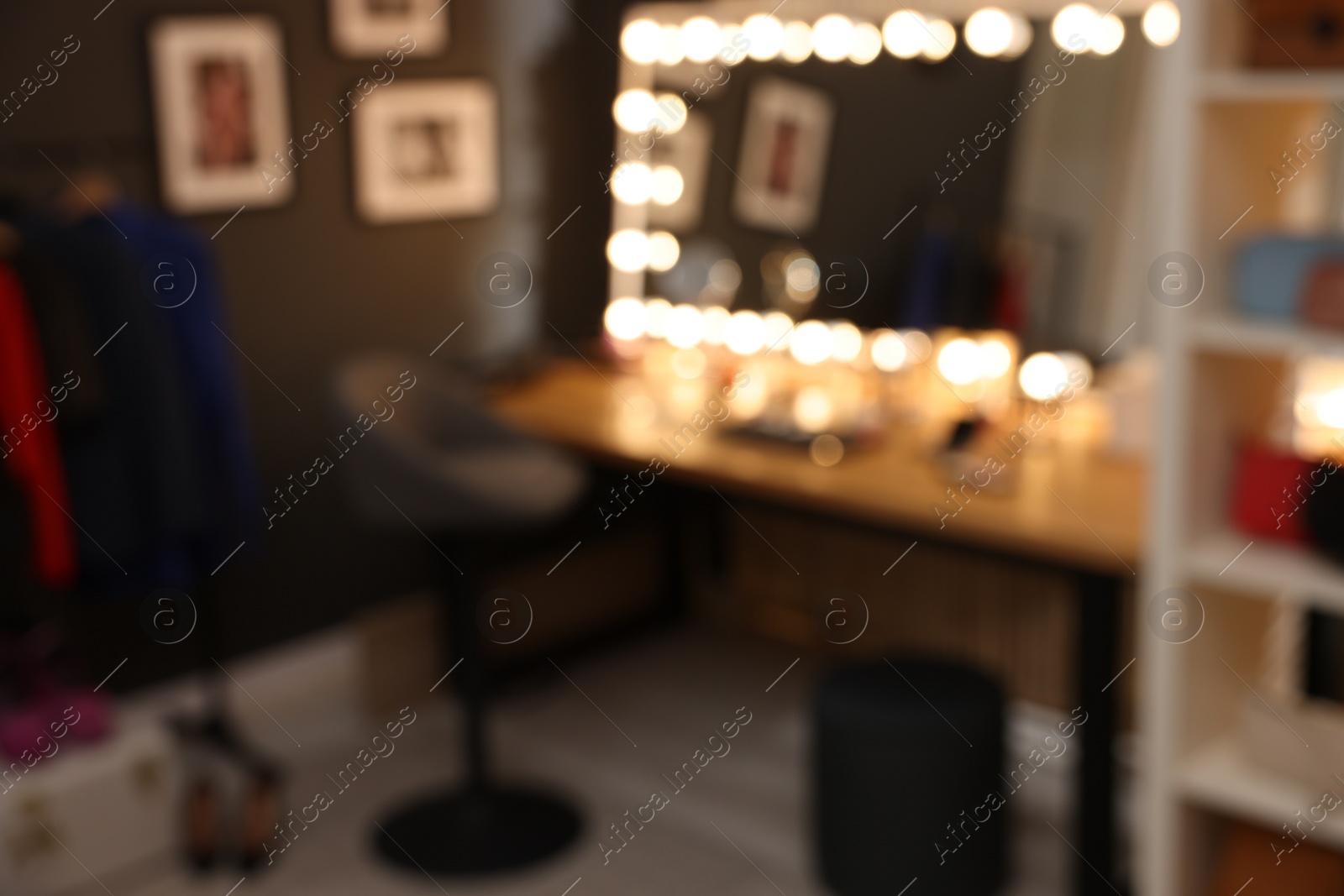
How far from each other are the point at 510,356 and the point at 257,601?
0.94m

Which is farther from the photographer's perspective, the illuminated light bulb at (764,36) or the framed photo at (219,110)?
the illuminated light bulb at (764,36)

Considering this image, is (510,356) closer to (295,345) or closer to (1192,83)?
(295,345)

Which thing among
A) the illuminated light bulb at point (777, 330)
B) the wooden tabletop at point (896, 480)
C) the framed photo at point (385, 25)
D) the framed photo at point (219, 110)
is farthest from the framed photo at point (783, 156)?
the framed photo at point (219, 110)

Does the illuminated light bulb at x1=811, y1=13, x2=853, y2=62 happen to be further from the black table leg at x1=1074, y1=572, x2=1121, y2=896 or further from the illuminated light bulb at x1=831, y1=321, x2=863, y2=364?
the black table leg at x1=1074, y1=572, x2=1121, y2=896

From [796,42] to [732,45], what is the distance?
0.22 meters

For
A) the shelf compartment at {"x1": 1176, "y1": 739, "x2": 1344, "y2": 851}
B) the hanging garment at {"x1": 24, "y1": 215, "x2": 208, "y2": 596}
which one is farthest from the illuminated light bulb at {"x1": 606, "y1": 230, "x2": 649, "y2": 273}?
the shelf compartment at {"x1": 1176, "y1": 739, "x2": 1344, "y2": 851}

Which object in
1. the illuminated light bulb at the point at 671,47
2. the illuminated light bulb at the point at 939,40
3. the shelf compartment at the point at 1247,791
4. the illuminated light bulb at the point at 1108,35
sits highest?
the illuminated light bulb at the point at 1108,35

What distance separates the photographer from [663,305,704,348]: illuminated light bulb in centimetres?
385

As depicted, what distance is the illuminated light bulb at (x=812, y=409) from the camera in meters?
3.13

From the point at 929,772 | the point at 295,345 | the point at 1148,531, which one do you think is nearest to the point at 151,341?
the point at 295,345

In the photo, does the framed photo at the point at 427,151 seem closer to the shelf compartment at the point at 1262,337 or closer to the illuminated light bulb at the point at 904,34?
the illuminated light bulb at the point at 904,34

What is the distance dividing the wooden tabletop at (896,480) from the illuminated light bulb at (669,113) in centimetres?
84

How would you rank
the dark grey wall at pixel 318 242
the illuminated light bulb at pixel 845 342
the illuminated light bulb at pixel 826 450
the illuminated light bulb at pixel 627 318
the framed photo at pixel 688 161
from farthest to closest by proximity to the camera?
the illuminated light bulb at pixel 627 318
the framed photo at pixel 688 161
the illuminated light bulb at pixel 845 342
the dark grey wall at pixel 318 242
the illuminated light bulb at pixel 826 450

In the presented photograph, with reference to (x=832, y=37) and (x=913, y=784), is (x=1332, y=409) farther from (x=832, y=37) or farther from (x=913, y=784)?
(x=832, y=37)
